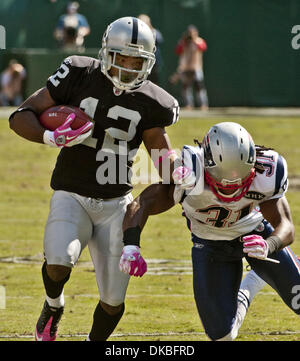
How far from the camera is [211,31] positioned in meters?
22.9

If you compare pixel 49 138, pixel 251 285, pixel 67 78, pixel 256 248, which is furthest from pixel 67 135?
pixel 251 285

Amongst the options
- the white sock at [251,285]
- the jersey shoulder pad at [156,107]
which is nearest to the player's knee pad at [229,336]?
the white sock at [251,285]

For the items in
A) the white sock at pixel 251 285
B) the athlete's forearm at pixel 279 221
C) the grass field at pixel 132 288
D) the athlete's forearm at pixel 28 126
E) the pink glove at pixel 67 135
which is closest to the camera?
the athlete's forearm at pixel 279 221

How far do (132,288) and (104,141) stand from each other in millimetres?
2409

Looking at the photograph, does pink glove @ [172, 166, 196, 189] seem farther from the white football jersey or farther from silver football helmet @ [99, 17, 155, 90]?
silver football helmet @ [99, 17, 155, 90]

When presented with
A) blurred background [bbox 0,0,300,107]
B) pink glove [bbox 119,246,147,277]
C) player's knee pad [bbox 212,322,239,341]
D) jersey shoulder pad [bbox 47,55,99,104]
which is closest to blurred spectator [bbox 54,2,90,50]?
blurred background [bbox 0,0,300,107]

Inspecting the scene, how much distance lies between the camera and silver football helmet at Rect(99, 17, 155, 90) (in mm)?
5617

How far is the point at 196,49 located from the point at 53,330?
52.9ft

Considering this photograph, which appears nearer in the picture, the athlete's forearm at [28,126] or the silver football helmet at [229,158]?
the silver football helmet at [229,158]

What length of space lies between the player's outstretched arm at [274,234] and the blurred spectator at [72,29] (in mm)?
16175

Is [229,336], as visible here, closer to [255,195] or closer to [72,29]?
[255,195]

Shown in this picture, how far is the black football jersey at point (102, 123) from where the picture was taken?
566 centimetres

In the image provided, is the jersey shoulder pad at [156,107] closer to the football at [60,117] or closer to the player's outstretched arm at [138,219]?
the football at [60,117]
